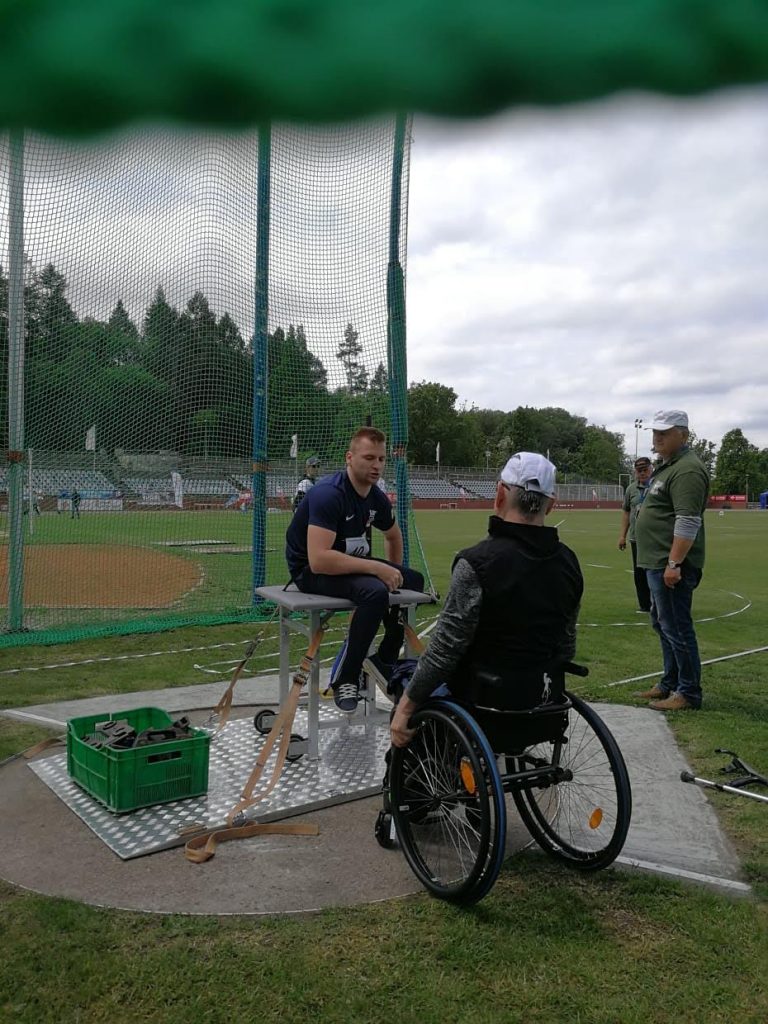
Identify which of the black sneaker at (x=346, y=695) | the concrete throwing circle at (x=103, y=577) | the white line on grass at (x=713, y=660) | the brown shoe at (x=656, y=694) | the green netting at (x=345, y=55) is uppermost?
the green netting at (x=345, y=55)

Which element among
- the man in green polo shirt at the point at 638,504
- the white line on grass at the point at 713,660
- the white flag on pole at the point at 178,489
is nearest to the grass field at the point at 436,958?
the white line on grass at the point at 713,660

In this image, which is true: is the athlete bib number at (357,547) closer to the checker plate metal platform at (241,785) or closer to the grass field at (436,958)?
the checker plate metal platform at (241,785)

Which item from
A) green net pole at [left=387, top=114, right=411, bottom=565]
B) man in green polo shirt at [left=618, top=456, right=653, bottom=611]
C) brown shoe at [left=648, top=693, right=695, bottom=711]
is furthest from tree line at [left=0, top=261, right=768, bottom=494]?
brown shoe at [left=648, top=693, right=695, bottom=711]

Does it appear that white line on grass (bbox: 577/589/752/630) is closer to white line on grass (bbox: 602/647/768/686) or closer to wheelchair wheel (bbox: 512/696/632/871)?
white line on grass (bbox: 602/647/768/686)

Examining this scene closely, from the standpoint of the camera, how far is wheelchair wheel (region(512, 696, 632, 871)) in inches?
123

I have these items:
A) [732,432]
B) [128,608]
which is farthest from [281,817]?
[732,432]

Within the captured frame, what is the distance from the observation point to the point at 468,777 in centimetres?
286

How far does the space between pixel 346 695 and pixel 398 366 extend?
5.55 m

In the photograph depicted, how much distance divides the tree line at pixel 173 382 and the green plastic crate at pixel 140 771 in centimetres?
527

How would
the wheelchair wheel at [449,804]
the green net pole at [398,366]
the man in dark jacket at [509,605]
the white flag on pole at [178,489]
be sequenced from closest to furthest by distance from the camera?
the wheelchair wheel at [449,804], the man in dark jacket at [509,605], the green net pole at [398,366], the white flag on pole at [178,489]

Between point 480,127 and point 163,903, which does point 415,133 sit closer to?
point 480,127

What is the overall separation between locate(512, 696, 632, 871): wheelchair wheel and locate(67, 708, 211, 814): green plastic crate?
1558mm

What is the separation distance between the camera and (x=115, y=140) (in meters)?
0.76

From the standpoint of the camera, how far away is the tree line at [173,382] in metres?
8.43
